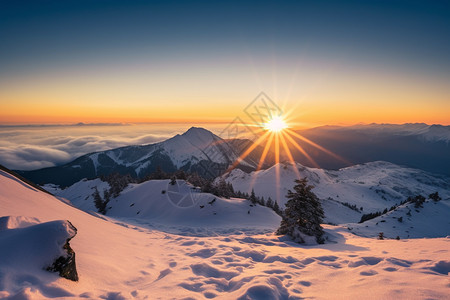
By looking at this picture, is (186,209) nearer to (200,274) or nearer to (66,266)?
(200,274)

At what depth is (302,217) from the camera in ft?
63.7

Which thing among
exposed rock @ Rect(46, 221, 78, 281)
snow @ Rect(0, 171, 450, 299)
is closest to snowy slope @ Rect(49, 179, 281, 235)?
snow @ Rect(0, 171, 450, 299)

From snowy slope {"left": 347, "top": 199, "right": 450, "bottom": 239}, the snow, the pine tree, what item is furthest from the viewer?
snowy slope {"left": 347, "top": 199, "right": 450, "bottom": 239}

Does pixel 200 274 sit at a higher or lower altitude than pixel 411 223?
higher

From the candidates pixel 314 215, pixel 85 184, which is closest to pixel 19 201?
pixel 314 215

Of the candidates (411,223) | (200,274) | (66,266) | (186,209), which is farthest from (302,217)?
(411,223)

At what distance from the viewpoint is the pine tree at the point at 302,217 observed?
1831 centimetres

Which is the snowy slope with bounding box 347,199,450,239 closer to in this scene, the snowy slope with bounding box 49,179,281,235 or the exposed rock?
the snowy slope with bounding box 49,179,281,235

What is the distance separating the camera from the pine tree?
1831cm

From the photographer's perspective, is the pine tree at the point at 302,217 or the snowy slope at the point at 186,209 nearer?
the pine tree at the point at 302,217

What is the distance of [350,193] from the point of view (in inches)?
7682

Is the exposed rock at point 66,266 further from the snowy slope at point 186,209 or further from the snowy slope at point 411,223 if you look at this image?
the snowy slope at point 411,223

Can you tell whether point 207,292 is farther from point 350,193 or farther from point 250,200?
point 350,193

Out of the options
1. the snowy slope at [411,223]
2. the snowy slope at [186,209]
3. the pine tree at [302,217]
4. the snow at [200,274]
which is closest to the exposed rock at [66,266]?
the snow at [200,274]
